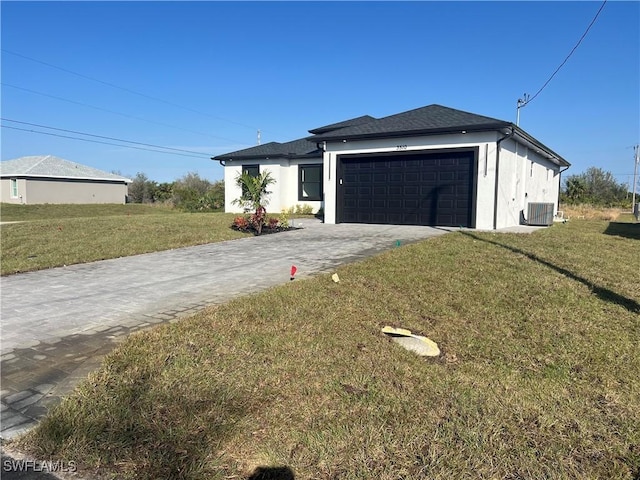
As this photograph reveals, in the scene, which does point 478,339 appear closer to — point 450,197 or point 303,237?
point 303,237

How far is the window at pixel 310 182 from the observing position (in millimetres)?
20344

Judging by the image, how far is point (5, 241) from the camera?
10695mm

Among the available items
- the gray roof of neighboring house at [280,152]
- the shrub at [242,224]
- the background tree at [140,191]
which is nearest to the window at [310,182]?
the gray roof of neighboring house at [280,152]

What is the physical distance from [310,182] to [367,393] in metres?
18.0

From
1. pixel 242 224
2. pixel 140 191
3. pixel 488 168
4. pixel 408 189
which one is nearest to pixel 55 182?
pixel 140 191

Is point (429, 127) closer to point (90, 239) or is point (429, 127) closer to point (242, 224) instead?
point (242, 224)

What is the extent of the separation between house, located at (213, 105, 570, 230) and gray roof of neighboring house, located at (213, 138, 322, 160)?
4424mm

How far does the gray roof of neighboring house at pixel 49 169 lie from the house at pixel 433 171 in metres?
27.6

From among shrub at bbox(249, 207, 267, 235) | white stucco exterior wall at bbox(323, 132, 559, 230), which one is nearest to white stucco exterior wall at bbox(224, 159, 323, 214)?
white stucco exterior wall at bbox(323, 132, 559, 230)

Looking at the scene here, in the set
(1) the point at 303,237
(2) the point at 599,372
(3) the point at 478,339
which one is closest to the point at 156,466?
(3) the point at 478,339

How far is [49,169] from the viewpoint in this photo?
Answer: 33.4 metres

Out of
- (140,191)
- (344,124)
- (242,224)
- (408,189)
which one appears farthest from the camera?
(140,191)

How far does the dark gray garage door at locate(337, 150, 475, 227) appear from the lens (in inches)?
533

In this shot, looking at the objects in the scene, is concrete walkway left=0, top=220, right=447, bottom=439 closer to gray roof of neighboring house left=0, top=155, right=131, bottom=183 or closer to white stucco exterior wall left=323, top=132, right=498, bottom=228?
white stucco exterior wall left=323, top=132, right=498, bottom=228
